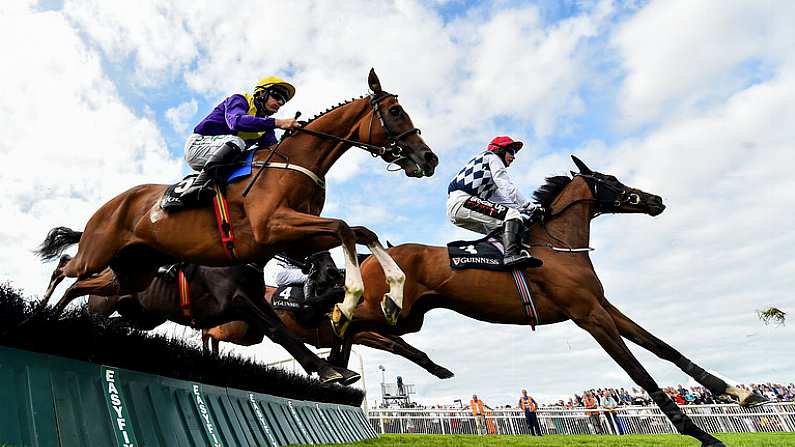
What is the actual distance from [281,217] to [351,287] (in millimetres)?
878

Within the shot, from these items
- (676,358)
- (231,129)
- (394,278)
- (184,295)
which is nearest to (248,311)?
(184,295)

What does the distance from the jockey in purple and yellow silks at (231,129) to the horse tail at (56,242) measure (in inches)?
157

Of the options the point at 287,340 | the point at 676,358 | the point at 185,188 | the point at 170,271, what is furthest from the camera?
the point at 170,271

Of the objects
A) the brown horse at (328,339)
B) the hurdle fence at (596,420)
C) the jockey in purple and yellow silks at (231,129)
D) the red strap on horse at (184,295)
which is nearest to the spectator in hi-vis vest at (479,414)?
the hurdle fence at (596,420)

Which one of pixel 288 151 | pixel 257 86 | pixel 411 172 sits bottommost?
pixel 411 172

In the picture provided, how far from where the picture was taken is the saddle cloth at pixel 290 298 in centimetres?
907

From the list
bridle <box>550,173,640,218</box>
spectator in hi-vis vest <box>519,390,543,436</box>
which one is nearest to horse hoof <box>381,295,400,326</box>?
bridle <box>550,173,640,218</box>

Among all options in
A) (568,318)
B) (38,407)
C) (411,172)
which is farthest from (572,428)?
(38,407)

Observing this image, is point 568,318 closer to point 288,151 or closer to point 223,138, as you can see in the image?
point 288,151

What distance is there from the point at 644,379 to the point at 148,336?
190 inches

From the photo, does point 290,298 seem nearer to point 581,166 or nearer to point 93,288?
point 93,288

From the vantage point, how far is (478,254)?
672cm

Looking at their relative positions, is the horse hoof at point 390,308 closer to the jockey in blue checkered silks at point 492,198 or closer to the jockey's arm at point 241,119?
the jockey's arm at point 241,119

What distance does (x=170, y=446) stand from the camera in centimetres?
423
